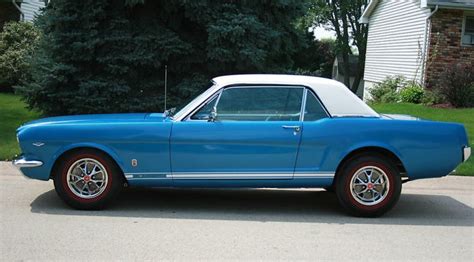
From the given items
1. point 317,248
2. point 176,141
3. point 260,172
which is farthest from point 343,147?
point 176,141

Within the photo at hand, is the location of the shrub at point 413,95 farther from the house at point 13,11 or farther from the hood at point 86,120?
the house at point 13,11

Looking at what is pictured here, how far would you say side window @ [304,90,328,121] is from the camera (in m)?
6.14

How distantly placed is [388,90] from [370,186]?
16022mm

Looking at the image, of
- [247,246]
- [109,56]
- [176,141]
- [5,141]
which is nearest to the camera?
[247,246]

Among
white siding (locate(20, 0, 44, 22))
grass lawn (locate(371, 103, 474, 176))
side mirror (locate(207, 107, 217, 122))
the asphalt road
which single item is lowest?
the asphalt road

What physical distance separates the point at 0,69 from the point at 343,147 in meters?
16.2

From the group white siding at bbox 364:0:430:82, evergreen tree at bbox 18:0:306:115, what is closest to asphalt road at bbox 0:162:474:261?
evergreen tree at bbox 18:0:306:115

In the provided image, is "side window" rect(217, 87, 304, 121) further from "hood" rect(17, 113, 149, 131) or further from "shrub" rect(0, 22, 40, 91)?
"shrub" rect(0, 22, 40, 91)

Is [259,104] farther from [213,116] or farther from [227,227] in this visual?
[227,227]

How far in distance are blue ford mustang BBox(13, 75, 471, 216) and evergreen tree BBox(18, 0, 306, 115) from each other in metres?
5.29

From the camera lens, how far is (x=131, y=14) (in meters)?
12.1

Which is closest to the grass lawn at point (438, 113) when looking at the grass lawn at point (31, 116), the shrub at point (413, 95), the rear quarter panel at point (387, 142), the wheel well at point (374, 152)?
the grass lawn at point (31, 116)

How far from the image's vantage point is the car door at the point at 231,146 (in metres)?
5.96

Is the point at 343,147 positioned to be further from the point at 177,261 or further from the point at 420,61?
the point at 420,61
